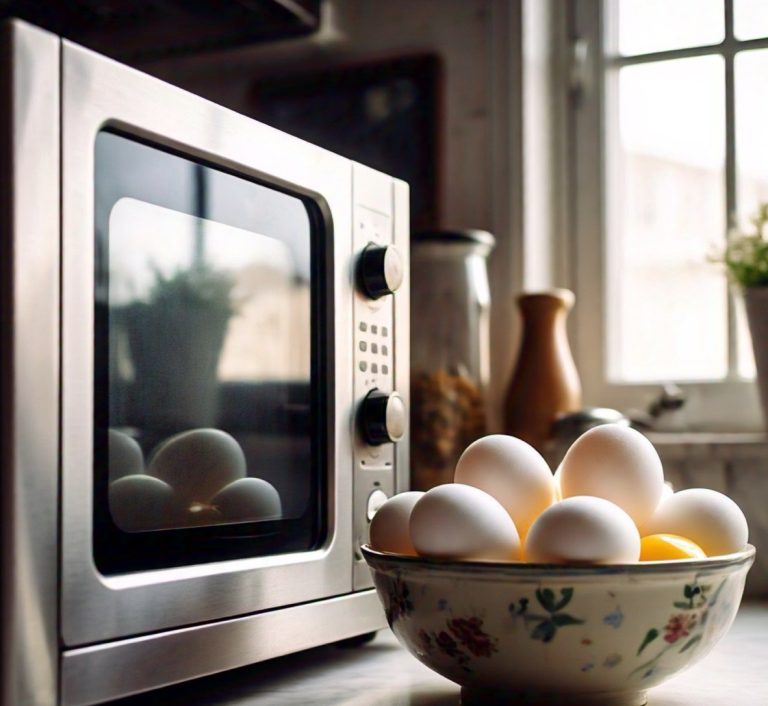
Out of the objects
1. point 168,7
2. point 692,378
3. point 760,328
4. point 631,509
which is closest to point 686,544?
point 631,509

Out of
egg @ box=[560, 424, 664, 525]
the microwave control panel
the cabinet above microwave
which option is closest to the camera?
egg @ box=[560, 424, 664, 525]

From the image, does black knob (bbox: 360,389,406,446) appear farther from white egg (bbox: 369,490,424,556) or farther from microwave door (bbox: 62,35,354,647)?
white egg (bbox: 369,490,424,556)

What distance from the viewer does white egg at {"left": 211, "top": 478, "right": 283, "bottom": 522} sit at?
716 mm

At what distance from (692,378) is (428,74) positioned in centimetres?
50

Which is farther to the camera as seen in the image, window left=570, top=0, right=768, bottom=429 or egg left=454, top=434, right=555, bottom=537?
window left=570, top=0, right=768, bottom=429

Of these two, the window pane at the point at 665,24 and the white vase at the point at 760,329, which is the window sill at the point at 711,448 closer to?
the white vase at the point at 760,329

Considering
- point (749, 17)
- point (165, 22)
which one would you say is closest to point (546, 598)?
point (749, 17)

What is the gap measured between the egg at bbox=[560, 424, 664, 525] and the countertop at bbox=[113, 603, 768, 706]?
14cm

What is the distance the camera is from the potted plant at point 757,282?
3.92 feet

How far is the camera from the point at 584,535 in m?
0.58

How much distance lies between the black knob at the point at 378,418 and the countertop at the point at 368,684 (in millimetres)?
172

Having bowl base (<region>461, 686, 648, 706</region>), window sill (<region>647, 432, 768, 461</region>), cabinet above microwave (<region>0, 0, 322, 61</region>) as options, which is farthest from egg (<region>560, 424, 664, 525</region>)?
cabinet above microwave (<region>0, 0, 322, 61</region>)

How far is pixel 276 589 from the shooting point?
74 cm

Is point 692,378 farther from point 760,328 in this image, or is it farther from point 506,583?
point 506,583
